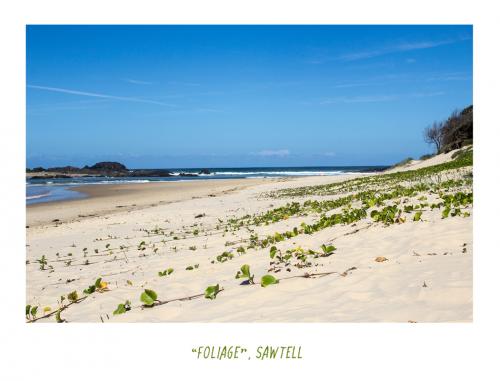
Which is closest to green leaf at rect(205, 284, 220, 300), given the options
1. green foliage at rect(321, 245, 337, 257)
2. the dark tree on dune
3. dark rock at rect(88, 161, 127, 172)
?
Answer: green foliage at rect(321, 245, 337, 257)

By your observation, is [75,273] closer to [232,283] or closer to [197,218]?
[232,283]

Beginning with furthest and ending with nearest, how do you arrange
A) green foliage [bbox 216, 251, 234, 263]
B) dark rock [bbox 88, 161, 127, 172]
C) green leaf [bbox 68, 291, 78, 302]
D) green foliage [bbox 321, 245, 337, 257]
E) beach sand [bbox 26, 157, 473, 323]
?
1. dark rock [bbox 88, 161, 127, 172]
2. green foliage [bbox 216, 251, 234, 263]
3. green foliage [bbox 321, 245, 337, 257]
4. green leaf [bbox 68, 291, 78, 302]
5. beach sand [bbox 26, 157, 473, 323]

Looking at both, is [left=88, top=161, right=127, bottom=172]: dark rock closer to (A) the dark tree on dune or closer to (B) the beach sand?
(A) the dark tree on dune

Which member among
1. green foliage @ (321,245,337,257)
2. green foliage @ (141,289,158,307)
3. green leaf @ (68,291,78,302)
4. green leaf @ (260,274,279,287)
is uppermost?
green foliage @ (321,245,337,257)

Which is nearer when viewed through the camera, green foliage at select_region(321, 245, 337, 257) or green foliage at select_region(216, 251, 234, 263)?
green foliage at select_region(321, 245, 337, 257)

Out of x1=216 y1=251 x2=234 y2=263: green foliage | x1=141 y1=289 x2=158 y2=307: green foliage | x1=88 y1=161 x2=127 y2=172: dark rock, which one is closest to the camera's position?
x1=141 y1=289 x2=158 y2=307: green foliage

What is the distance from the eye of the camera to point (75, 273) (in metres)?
7.03

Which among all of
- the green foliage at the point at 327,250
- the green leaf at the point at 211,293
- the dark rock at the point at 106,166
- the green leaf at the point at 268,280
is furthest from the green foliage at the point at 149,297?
the dark rock at the point at 106,166

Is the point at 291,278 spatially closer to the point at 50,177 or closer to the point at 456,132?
the point at 456,132

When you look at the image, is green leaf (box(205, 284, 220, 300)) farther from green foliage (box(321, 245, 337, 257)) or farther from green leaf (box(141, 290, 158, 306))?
green foliage (box(321, 245, 337, 257))

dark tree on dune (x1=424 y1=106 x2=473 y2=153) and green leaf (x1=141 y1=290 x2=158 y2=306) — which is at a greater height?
dark tree on dune (x1=424 y1=106 x2=473 y2=153)
